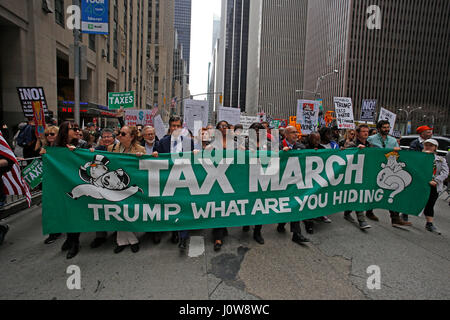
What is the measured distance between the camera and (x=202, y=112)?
26.0ft

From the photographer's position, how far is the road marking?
11.8 feet

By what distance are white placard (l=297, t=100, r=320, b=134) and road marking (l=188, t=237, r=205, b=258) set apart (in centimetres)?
835

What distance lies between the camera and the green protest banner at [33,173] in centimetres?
525

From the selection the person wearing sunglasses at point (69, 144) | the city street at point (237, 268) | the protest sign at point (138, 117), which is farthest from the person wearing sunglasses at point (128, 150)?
the protest sign at point (138, 117)

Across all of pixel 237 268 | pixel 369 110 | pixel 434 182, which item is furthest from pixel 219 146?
pixel 369 110

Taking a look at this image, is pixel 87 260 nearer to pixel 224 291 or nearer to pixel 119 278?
pixel 119 278

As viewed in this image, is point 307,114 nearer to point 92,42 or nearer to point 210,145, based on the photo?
point 210,145

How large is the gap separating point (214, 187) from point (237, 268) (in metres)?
1.23

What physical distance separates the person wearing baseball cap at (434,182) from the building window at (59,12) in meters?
23.0

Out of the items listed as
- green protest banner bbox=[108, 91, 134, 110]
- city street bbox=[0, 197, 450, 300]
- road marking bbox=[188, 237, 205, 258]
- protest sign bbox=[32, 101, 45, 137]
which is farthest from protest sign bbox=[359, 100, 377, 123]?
protest sign bbox=[32, 101, 45, 137]

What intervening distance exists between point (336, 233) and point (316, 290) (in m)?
2.00

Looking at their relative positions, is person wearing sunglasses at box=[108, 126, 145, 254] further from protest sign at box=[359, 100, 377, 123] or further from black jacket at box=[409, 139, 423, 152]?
protest sign at box=[359, 100, 377, 123]

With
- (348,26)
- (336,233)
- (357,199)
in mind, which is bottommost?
(336,233)
